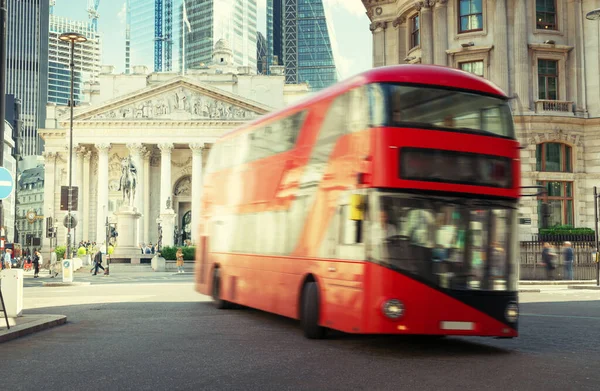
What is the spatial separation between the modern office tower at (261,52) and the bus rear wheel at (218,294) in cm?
15657

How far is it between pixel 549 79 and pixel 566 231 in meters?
7.96

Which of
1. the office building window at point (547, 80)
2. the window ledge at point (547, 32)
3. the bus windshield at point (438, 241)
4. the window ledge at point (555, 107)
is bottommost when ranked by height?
the bus windshield at point (438, 241)

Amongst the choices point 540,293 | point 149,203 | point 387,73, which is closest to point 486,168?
point 387,73

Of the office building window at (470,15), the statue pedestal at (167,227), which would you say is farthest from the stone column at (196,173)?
the office building window at (470,15)

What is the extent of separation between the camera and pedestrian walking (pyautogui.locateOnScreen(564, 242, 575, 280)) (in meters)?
33.2

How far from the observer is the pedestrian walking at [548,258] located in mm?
33250

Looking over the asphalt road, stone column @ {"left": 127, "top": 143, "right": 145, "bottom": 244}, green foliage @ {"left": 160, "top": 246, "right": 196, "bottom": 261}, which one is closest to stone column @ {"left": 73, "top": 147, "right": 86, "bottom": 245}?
stone column @ {"left": 127, "top": 143, "right": 145, "bottom": 244}

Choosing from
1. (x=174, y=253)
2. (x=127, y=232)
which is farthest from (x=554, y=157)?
(x=174, y=253)

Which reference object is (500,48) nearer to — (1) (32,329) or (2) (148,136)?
(1) (32,329)

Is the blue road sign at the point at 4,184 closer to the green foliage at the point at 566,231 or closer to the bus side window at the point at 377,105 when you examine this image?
the bus side window at the point at 377,105

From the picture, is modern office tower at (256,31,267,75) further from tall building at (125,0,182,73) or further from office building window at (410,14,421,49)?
office building window at (410,14,421,49)

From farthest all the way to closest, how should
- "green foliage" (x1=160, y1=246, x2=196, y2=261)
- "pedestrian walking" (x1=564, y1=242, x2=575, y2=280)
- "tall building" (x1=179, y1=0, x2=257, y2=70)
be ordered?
"tall building" (x1=179, y1=0, x2=257, y2=70) < "green foliage" (x1=160, y1=246, x2=196, y2=261) < "pedestrian walking" (x1=564, y1=242, x2=575, y2=280)

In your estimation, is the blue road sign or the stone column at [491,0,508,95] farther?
the stone column at [491,0,508,95]

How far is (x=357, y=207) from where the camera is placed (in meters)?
11.5
